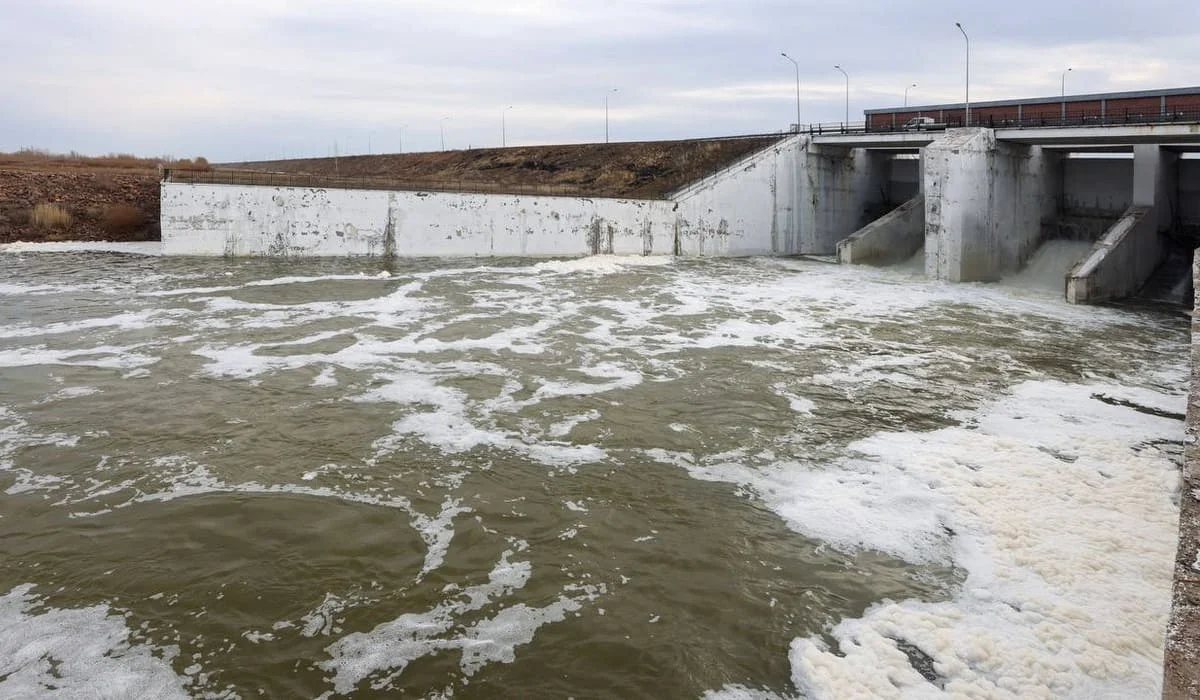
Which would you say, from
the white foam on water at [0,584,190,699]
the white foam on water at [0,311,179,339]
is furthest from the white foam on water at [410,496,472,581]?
the white foam on water at [0,311,179,339]

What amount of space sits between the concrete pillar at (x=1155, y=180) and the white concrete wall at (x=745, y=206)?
15.8 m

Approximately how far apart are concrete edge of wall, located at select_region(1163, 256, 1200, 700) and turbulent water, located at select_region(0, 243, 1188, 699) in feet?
5.39

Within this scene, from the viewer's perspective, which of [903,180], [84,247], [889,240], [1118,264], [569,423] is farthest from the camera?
[903,180]

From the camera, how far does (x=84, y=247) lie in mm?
35500

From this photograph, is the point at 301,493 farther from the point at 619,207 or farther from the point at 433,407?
the point at 619,207

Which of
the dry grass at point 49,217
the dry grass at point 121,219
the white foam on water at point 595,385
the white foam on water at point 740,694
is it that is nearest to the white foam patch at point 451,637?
the white foam on water at point 740,694

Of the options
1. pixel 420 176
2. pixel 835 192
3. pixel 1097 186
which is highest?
pixel 420 176

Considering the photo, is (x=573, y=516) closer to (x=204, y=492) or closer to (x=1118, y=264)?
(x=204, y=492)

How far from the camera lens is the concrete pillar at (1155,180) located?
100 ft

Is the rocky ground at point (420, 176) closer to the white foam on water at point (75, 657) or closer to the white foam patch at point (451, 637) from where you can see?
the white foam on water at point (75, 657)

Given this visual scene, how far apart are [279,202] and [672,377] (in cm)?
2432

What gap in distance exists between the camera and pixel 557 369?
1633 centimetres

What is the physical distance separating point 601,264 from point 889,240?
47.9ft

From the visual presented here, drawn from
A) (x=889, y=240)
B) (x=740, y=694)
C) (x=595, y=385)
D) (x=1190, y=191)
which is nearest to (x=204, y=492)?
(x=740, y=694)
